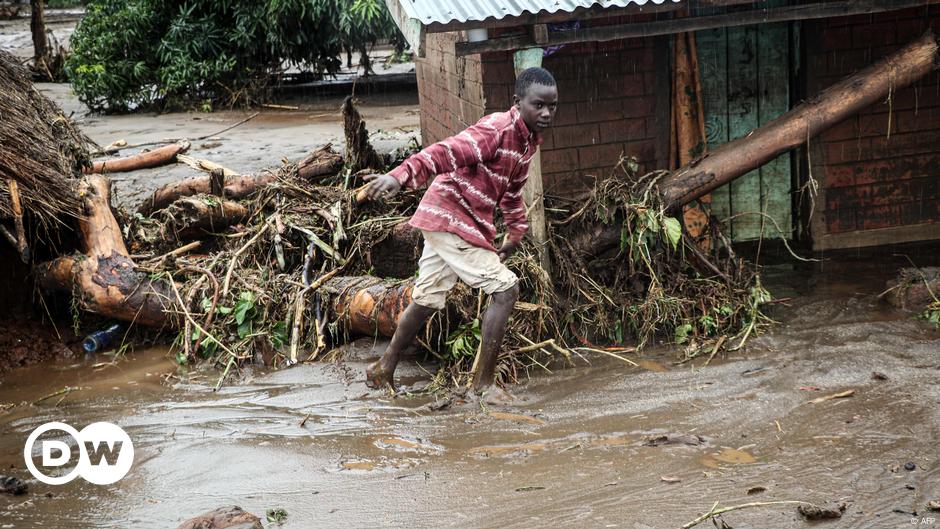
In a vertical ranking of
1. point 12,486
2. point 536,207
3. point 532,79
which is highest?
point 532,79

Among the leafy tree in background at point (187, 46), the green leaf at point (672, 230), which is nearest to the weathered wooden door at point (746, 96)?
the green leaf at point (672, 230)

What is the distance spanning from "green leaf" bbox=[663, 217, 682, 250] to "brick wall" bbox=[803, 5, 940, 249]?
2082 millimetres

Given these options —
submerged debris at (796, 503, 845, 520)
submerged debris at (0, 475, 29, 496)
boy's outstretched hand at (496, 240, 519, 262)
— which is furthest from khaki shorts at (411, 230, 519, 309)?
submerged debris at (0, 475, 29, 496)

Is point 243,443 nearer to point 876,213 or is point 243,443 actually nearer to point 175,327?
point 175,327

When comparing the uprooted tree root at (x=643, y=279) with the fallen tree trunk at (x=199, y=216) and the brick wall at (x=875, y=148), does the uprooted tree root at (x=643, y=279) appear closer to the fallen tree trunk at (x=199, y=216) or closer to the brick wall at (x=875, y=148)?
the brick wall at (x=875, y=148)

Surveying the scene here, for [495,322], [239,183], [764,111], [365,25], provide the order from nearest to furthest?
1. [495,322]
2. [764,111]
3. [239,183]
4. [365,25]

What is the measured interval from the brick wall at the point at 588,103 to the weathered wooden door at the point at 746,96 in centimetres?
70

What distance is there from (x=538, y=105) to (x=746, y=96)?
3530mm

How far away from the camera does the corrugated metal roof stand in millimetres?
5543

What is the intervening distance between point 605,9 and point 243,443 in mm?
3425

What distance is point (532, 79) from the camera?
196 inches

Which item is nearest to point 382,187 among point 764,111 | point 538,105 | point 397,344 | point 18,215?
point 538,105

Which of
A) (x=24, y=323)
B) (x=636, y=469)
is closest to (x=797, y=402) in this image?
(x=636, y=469)

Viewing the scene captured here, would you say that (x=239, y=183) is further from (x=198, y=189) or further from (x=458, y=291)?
(x=458, y=291)
